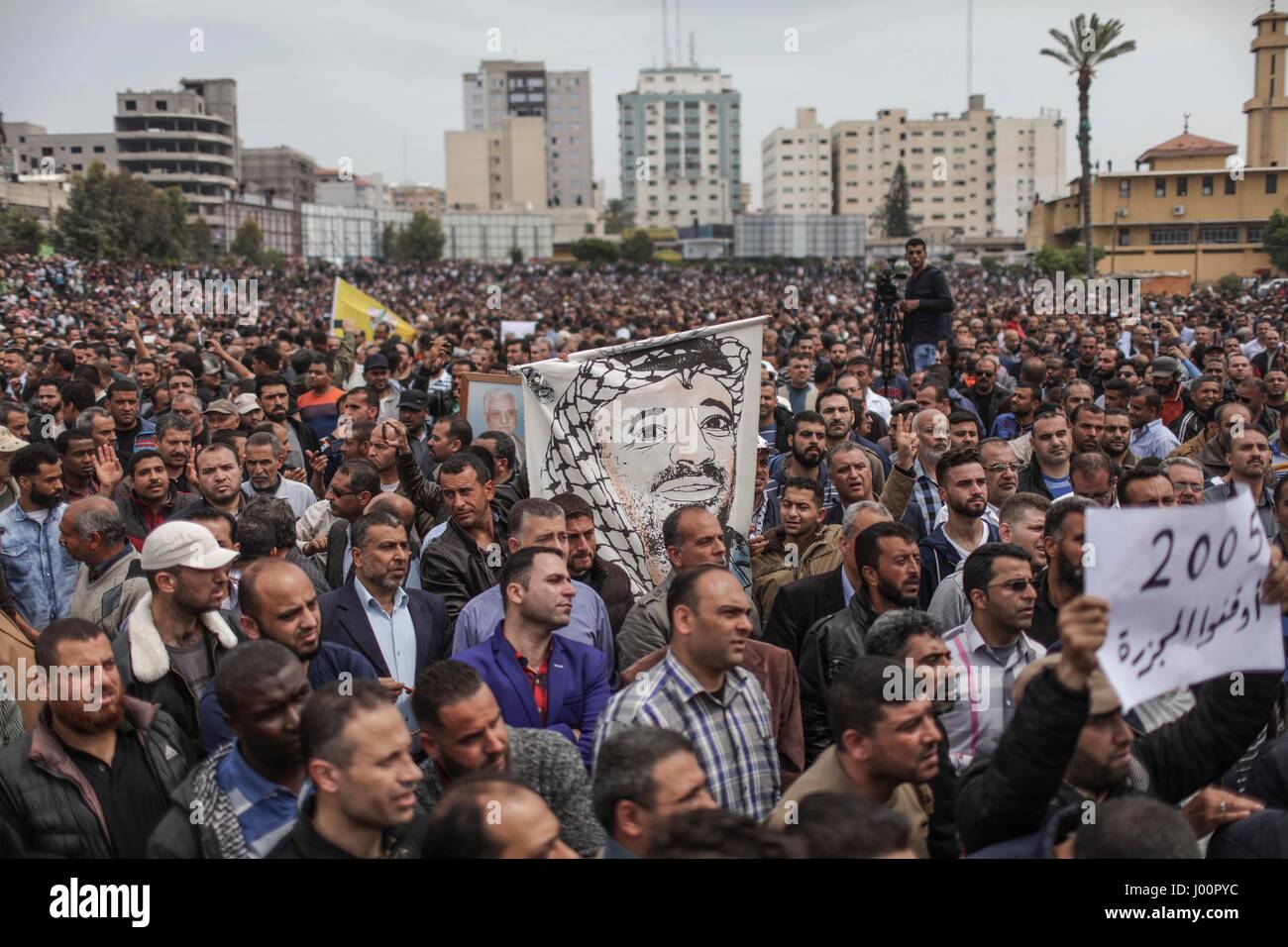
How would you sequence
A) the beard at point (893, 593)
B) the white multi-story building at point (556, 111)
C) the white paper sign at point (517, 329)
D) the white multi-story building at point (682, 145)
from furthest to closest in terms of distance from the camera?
the white multi-story building at point (556, 111), the white multi-story building at point (682, 145), the white paper sign at point (517, 329), the beard at point (893, 593)

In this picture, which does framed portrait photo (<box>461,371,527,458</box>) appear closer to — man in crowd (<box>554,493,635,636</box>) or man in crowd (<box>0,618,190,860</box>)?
man in crowd (<box>554,493,635,636</box>)

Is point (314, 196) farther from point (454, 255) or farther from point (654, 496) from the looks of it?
point (654, 496)

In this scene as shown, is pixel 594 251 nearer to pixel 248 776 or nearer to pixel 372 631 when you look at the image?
pixel 372 631

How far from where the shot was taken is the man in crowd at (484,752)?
3820 millimetres

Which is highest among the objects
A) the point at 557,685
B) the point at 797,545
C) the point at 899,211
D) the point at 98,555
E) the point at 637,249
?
the point at 899,211

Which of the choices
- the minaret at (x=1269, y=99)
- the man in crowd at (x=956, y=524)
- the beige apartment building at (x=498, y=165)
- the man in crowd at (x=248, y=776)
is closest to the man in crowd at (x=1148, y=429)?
the man in crowd at (x=956, y=524)

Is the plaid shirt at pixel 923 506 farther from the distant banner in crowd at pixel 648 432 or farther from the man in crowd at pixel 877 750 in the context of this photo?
the man in crowd at pixel 877 750

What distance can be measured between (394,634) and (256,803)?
1632mm

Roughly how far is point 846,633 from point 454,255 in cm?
12021

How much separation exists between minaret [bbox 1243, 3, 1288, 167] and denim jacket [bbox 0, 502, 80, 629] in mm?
73860

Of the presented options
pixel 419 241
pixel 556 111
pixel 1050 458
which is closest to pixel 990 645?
pixel 1050 458

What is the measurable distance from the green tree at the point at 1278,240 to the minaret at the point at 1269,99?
11.7 m

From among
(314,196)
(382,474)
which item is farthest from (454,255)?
(382,474)

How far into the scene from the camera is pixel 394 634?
18.0 ft
